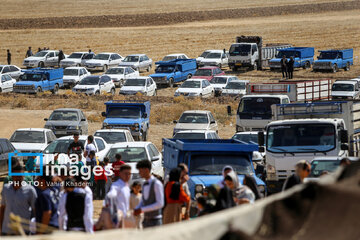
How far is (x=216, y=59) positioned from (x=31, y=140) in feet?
104

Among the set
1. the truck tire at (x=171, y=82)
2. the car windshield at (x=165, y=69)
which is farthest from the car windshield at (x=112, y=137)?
the car windshield at (x=165, y=69)

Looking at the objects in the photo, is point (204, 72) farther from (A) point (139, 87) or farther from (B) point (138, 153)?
(B) point (138, 153)

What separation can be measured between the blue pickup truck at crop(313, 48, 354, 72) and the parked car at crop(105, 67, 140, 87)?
13156 millimetres

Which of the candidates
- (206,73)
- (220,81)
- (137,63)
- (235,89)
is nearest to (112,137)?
(235,89)

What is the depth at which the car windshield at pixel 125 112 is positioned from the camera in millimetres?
28669

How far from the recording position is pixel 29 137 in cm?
2442

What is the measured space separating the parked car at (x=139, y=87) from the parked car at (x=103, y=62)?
35.3 ft

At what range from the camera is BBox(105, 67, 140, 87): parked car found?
47.0 m

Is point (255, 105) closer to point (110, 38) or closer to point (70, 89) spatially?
point (70, 89)

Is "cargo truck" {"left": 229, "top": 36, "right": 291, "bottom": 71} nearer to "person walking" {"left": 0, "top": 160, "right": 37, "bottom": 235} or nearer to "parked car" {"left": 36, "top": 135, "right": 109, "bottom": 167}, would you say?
"parked car" {"left": 36, "top": 135, "right": 109, "bottom": 167}

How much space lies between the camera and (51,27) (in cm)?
8294

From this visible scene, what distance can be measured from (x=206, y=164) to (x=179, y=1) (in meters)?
99.6

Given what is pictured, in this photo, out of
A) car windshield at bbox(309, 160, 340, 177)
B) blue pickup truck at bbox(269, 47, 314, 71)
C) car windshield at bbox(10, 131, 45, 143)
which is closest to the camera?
car windshield at bbox(309, 160, 340, 177)

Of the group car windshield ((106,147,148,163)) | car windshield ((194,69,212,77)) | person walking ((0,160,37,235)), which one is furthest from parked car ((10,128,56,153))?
car windshield ((194,69,212,77))
